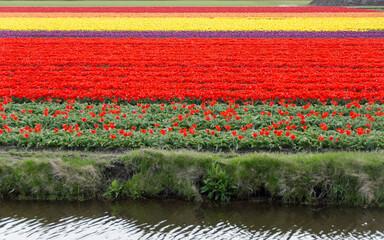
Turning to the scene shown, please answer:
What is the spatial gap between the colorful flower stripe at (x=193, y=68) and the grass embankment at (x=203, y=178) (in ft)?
14.7

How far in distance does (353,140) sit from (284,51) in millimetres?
10026

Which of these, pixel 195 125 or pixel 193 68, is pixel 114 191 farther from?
pixel 193 68

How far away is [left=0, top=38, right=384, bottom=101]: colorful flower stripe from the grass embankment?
4.47m

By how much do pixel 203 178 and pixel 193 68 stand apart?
8.30 meters

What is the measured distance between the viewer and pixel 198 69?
1576cm

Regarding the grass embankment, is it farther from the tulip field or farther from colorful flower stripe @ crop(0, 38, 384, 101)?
colorful flower stripe @ crop(0, 38, 384, 101)

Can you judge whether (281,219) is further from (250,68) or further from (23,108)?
(250,68)

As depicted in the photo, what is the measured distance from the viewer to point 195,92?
12.7 m

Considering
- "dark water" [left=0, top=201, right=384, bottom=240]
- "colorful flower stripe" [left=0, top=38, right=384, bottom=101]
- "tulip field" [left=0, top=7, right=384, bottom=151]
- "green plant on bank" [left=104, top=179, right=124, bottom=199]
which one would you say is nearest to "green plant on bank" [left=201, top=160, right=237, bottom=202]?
"dark water" [left=0, top=201, right=384, bottom=240]

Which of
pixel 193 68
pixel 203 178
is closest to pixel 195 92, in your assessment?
pixel 193 68

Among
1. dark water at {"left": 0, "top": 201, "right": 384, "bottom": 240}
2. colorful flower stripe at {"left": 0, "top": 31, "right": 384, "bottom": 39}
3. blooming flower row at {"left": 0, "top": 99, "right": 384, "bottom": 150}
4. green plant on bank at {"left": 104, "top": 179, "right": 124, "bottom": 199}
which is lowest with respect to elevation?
dark water at {"left": 0, "top": 201, "right": 384, "bottom": 240}

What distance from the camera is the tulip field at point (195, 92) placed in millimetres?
9406

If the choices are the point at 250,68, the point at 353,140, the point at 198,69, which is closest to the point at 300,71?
the point at 250,68

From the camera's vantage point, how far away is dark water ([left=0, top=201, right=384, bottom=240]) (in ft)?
22.1
